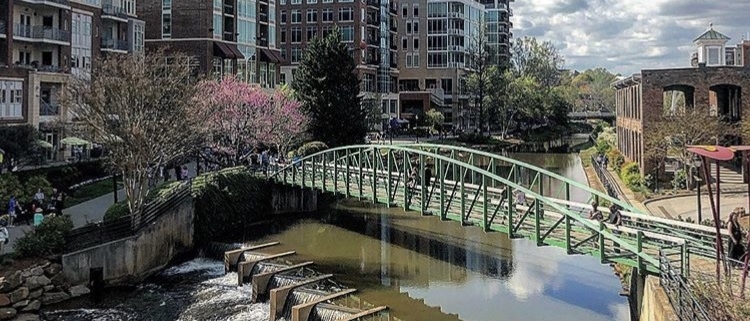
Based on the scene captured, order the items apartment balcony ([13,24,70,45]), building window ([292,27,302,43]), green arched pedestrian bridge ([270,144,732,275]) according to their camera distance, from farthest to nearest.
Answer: building window ([292,27,302,43]) < apartment balcony ([13,24,70,45]) < green arched pedestrian bridge ([270,144,732,275])

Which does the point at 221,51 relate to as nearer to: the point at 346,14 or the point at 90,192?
the point at 346,14

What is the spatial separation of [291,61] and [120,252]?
6122 cm

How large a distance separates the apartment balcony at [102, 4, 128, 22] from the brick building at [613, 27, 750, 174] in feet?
125

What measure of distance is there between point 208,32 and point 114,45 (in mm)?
10267

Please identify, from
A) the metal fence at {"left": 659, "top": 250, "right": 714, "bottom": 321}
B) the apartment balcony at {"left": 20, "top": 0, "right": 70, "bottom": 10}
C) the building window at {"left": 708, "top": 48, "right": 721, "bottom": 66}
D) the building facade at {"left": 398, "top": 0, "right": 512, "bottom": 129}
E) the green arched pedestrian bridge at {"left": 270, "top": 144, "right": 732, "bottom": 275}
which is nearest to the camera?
the metal fence at {"left": 659, "top": 250, "right": 714, "bottom": 321}

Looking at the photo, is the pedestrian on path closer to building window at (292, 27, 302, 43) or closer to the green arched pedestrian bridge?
the green arched pedestrian bridge

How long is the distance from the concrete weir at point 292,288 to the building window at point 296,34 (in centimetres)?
5922

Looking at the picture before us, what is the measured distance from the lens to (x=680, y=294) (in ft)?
46.6

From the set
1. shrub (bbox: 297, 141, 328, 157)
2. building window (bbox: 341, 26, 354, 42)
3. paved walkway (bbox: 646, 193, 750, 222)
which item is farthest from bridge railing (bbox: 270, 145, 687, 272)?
building window (bbox: 341, 26, 354, 42)

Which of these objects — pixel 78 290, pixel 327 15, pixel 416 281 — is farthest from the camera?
pixel 327 15

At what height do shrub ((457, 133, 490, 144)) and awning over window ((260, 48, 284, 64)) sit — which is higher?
awning over window ((260, 48, 284, 64))

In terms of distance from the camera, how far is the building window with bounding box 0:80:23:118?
135ft

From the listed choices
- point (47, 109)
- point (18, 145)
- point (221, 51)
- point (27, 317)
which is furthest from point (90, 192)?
point (221, 51)

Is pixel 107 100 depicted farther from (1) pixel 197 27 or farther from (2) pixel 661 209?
(1) pixel 197 27
